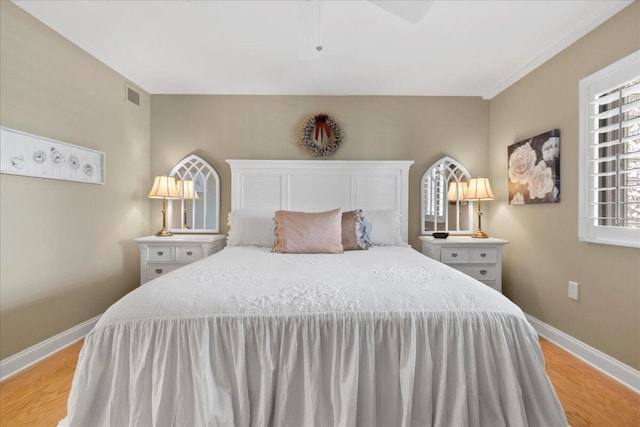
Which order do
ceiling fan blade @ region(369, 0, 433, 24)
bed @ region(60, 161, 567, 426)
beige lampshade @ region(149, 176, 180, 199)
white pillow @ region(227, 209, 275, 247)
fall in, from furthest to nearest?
beige lampshade @ region(149, 176, 180, 199) → white pillow @ region(227, 209, 275, 247) → ceiling fan blade @ region(369, 0, 433, 24) → bed @ region(60, 161, 567, 426)

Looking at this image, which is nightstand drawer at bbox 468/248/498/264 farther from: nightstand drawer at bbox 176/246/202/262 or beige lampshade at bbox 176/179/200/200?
beige lampshade at bbox 176/179/200/200

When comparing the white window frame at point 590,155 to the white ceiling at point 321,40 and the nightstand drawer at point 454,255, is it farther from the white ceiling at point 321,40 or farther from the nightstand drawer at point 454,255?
the nightstand drawer at point 454,255

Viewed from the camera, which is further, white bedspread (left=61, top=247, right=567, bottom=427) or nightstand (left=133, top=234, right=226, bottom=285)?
nightstand (left=133, top=234, right=226, bottom=285)

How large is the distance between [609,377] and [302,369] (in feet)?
7.09

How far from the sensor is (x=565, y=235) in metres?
2.33

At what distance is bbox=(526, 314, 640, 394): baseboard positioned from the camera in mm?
1796

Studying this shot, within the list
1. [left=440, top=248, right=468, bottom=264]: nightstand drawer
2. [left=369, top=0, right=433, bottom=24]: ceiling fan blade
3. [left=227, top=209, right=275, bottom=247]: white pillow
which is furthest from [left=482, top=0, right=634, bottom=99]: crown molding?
[left=227, top=209, right=275, bottom=247]: white pillow

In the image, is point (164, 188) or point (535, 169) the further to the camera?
point (164, 188)

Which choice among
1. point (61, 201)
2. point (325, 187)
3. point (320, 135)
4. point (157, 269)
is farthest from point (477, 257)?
point (61, 201)

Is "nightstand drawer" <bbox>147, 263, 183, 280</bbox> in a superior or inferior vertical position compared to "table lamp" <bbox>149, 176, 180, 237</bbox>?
inferior

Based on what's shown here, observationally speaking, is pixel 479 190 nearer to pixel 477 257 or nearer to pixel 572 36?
pixel 477 257

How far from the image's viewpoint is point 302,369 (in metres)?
1.20

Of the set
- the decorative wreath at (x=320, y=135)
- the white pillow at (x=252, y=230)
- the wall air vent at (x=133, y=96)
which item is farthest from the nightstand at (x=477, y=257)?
the wall air vent at (x=133, y=96)

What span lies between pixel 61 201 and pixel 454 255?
3509 mm
